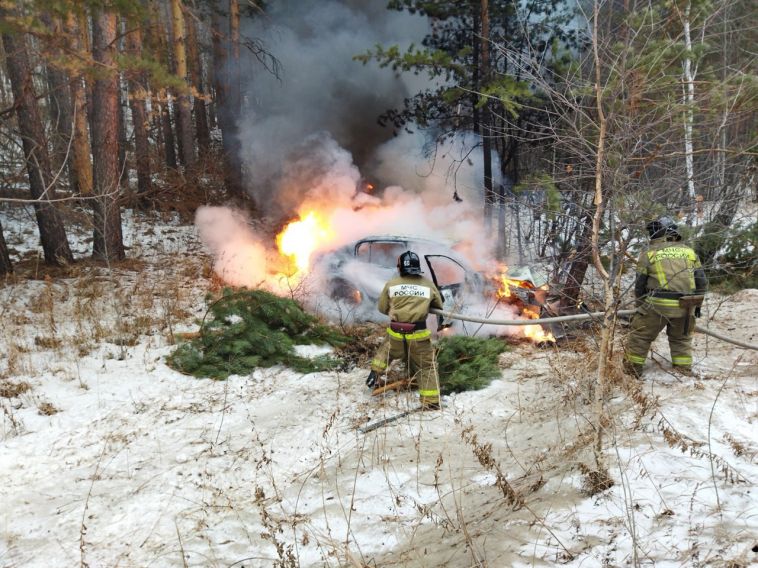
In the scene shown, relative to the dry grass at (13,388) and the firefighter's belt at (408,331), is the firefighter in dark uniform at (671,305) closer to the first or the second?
the firefighter's belt at (408,331)

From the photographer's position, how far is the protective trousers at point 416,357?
5.34m

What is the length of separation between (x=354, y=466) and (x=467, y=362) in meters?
2.39

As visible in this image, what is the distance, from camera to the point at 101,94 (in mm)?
10328

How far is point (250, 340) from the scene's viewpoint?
6.50 m

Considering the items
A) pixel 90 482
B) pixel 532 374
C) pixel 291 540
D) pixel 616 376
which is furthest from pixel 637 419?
pixel 90 482

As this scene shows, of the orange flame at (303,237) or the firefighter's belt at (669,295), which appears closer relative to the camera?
the firefighter's belt at (669,295)

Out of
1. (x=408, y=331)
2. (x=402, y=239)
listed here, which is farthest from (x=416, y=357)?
(x=402, y=239)

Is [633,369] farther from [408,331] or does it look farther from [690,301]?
[408,331]

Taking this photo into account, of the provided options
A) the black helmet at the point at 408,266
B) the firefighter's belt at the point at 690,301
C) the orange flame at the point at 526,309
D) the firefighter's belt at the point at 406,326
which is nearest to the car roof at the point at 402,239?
the orange flame at the point at 526,309

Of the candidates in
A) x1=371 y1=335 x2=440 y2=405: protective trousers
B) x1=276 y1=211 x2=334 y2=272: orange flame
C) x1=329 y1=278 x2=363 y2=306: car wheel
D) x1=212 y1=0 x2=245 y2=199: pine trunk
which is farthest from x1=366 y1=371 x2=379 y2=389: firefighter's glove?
x1=212 y1=0 x2=245 y2=199: pine trunk

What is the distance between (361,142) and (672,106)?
13.1 meters

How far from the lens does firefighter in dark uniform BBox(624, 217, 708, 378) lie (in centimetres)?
504

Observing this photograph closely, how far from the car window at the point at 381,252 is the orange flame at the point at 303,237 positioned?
1.94 m

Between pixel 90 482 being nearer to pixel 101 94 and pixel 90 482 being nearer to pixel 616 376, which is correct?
pixel 616 376
